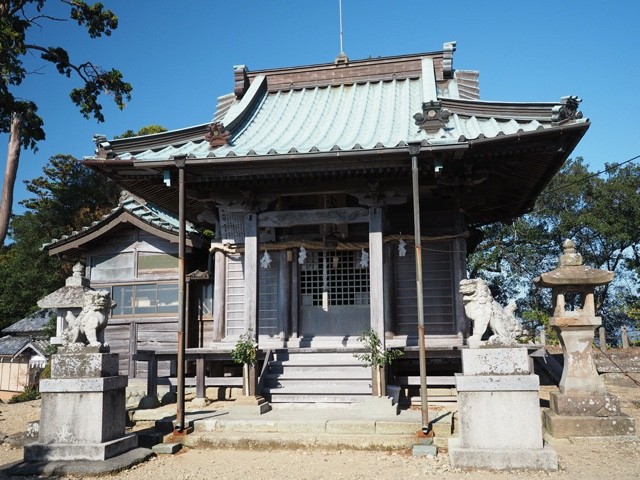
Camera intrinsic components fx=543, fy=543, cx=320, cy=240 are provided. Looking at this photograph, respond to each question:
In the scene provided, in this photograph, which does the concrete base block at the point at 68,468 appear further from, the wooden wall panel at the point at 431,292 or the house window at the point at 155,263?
the house window at the point at 155,263

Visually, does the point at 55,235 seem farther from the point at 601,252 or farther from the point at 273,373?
the point at 601,252

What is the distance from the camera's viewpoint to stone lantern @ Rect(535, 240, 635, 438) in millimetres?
7906

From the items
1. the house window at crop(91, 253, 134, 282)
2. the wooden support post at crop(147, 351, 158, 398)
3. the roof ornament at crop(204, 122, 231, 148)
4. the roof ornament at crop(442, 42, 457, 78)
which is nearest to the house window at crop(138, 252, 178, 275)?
the house window at crop(91, 253, 134, 282)

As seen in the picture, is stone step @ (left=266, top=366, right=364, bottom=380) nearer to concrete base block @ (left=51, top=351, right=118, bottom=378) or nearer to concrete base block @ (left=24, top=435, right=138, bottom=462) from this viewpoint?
concrete base block @ (left=51, top=351, right=118, bottom=378)

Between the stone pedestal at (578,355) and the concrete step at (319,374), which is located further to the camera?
the concrete step at (319,374)

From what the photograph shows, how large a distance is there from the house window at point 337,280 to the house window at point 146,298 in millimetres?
3944

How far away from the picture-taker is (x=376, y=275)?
32.8 feet

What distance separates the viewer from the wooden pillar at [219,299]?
41.2 feet

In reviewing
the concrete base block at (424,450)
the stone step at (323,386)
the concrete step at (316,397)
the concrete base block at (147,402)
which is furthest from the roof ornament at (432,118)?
the concrete base block at (147,402)

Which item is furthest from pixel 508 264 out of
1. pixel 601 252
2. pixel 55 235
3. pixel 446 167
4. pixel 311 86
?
pixel 55 235

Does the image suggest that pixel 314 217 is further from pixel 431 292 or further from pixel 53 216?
pixel 53 216

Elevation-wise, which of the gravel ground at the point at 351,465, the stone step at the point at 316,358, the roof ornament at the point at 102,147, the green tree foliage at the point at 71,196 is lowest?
the gravel ground at the point at 351,465

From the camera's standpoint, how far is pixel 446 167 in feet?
34.7

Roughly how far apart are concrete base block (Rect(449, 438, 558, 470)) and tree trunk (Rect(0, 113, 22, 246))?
34.3 ft
